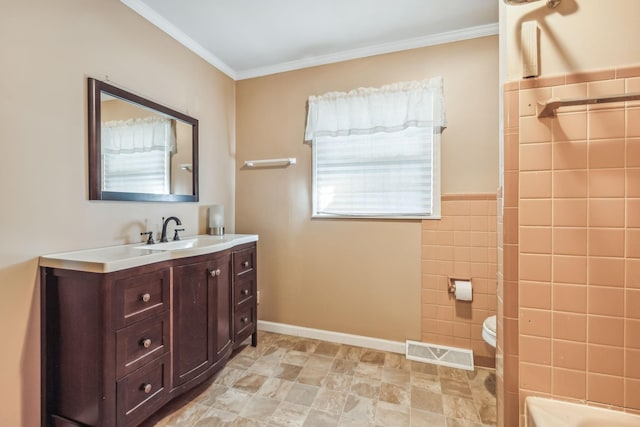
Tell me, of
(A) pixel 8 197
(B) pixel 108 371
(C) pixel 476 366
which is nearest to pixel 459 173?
(C) pixel 476 366

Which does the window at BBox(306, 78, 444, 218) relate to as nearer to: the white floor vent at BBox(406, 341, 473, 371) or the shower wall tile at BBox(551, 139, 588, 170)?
the white floor vent at BBox(406, 341, 473, 371)

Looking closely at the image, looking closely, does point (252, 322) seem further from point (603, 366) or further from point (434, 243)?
point (603, 366)

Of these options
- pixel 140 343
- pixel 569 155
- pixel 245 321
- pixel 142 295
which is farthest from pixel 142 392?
pixel 569 155

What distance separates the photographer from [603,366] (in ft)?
2.78

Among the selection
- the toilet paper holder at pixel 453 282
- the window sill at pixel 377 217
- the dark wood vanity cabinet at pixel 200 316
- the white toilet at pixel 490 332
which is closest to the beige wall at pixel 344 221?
the window sill at pixel 377 217

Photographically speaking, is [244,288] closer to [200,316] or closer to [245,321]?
[245,321]

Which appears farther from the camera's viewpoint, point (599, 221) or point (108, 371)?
point (108, 371)

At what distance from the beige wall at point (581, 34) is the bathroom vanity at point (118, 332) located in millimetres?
1772

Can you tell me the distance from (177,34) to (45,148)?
1283 millimetres

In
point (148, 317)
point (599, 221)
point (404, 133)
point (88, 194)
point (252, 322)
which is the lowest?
point (252, 322)

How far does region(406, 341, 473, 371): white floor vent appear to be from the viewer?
2016 millimetres

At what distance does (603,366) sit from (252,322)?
207 centimetres

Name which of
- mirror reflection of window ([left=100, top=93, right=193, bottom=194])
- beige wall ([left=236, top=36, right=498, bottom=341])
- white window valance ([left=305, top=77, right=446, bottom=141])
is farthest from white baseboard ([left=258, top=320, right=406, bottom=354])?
white window valance ([left=305, top=77, right=446, bottom=141])

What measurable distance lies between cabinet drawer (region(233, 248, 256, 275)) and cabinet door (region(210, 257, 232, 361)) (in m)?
0.08
